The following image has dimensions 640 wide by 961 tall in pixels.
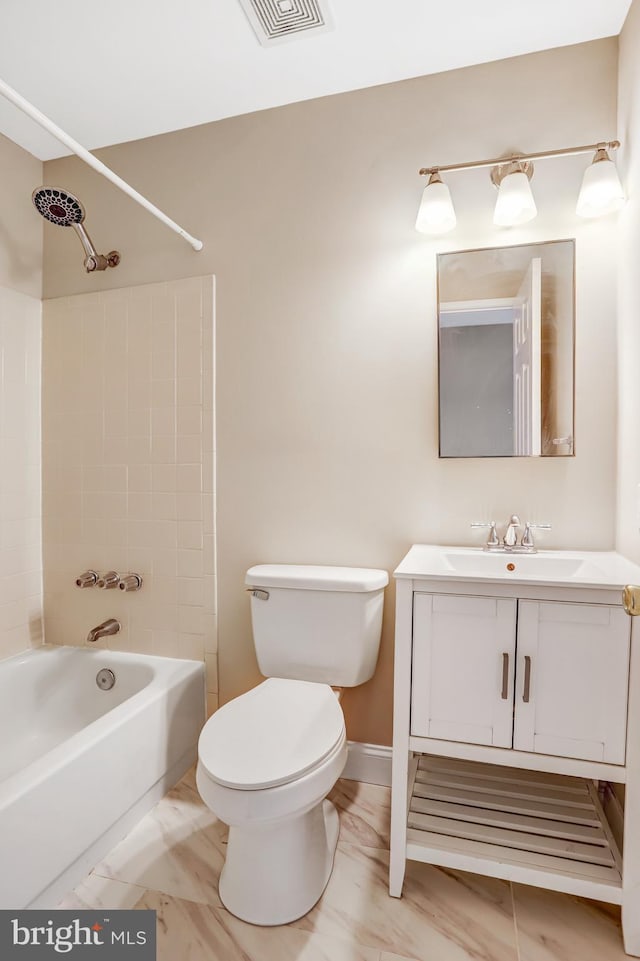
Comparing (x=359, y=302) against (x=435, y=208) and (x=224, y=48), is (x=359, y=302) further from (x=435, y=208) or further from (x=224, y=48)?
(x=224, y=48)

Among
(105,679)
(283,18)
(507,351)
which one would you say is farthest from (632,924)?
(283,18)

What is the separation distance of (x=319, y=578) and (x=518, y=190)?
1336mm

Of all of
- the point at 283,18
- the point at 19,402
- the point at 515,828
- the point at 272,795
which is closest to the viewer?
the point at 272,795

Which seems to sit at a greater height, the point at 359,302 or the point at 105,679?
the point at 359,302

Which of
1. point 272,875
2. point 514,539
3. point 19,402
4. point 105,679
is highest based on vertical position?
point 19,402

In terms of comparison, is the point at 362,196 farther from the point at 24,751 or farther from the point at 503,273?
the point at 24,751

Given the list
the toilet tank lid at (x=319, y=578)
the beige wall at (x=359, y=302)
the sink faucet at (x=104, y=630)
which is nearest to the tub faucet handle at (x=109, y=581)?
the sink faucet at (x=104, y=630)

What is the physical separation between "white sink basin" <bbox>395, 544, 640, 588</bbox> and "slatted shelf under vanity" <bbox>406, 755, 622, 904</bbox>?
643mm

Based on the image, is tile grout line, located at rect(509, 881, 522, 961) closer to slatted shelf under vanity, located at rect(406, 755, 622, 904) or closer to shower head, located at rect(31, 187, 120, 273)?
slatted shelf under vanity, located at rect(406, 755, 622, 904)

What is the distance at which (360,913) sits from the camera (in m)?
1.33

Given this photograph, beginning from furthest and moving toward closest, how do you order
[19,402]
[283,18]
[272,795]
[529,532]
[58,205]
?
[19,402], [58,205], [529,532], [283,18], [272,795]

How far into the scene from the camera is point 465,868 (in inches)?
52.2

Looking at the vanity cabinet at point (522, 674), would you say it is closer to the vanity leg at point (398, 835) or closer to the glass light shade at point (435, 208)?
the vanity leg at point (398, 835)
